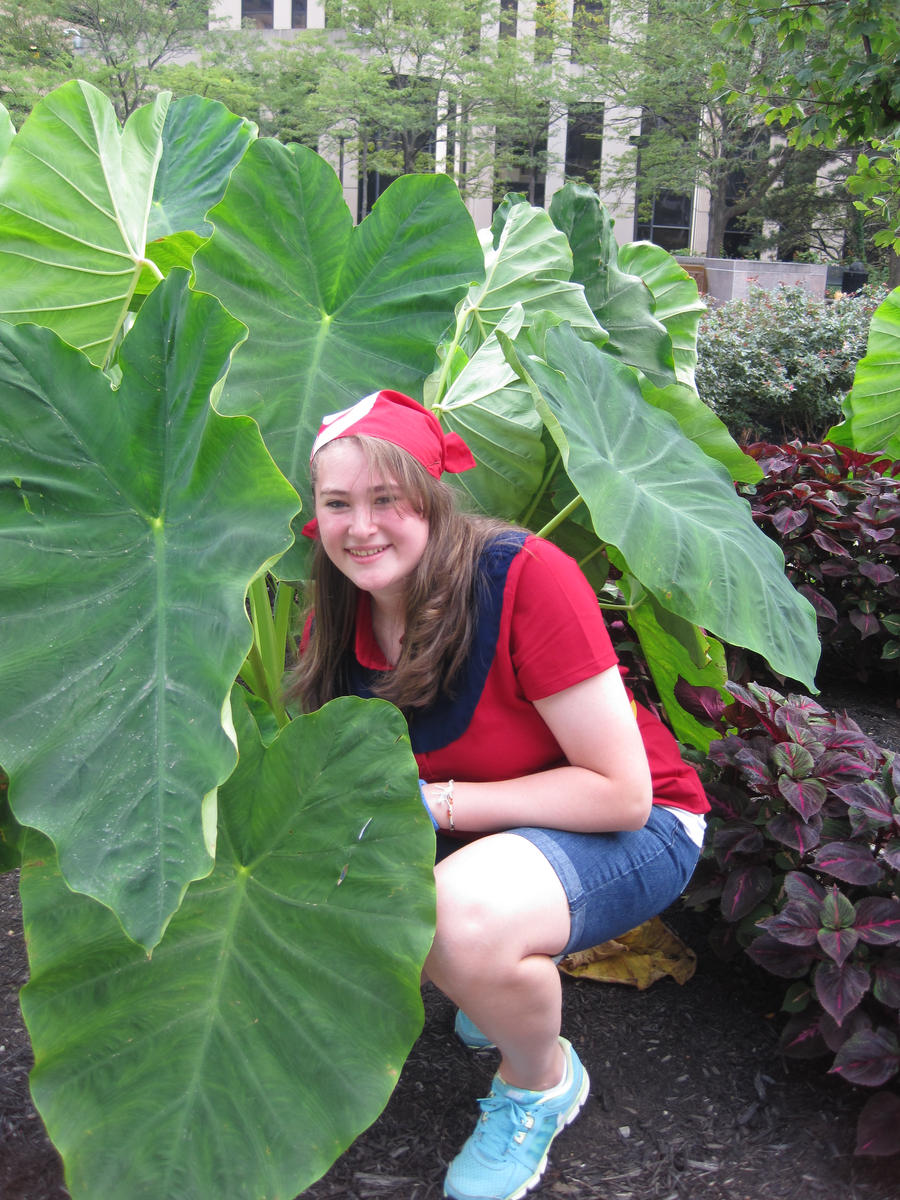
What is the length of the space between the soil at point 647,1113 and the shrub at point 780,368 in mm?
5268

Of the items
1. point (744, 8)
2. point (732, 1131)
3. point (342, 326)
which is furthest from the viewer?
point (744, 8)

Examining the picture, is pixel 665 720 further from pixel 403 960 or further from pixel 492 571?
pixel 403 960

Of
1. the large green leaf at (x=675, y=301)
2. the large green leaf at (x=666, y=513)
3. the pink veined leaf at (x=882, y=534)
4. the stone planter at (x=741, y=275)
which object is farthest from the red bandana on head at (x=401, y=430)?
the stone planter at (x=741, y=275)

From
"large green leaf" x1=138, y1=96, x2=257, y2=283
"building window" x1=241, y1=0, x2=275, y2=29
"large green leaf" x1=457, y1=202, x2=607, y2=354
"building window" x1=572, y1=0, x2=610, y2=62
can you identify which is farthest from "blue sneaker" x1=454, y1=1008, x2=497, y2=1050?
"building window" x1=241, y1=0, x2=275, y2=29

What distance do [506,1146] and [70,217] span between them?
167cm

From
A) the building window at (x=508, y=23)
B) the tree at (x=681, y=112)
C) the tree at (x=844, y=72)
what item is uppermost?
the building window at (x=508, y=23)

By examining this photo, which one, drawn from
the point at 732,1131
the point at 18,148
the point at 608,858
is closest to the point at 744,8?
the point at 18,148

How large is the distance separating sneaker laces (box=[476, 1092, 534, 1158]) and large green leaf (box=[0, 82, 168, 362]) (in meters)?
1.45

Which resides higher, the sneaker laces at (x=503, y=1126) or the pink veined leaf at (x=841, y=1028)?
the pink veined leaf at (x=841, y=1028)

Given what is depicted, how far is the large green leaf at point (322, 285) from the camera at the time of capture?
1.72 meters

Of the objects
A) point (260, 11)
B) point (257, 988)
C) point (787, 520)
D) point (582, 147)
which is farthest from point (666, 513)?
point (260, 11)

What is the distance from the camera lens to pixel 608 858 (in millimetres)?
1493

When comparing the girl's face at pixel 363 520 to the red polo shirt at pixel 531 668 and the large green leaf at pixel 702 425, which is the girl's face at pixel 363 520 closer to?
the red polo shirt at pixel 531 668

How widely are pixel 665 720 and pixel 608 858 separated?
101 cm
